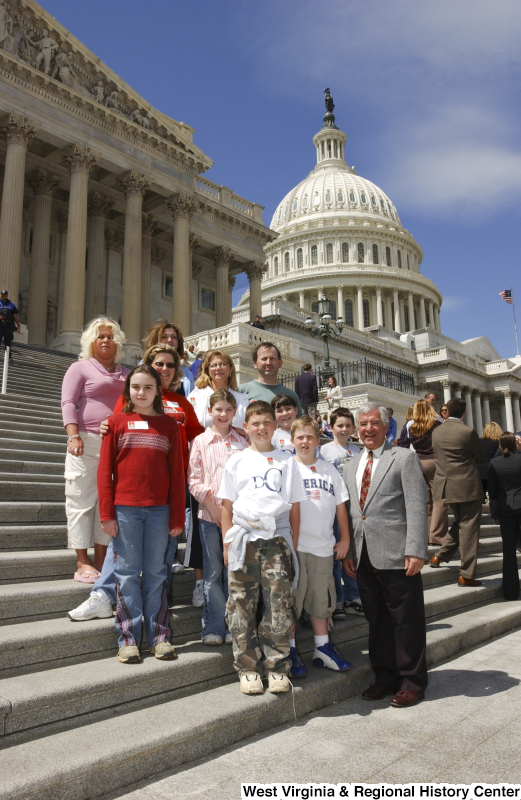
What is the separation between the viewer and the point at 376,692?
4.41 metres

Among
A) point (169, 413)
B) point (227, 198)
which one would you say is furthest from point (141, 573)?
point (227, 198)

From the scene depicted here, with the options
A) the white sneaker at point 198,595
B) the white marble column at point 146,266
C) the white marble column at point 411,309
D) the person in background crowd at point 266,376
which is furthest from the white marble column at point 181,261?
the white marble column at point 411,309

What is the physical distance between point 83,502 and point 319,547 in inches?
78.1

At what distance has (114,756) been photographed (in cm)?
307

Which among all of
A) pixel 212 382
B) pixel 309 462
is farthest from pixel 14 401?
pixel 309 462

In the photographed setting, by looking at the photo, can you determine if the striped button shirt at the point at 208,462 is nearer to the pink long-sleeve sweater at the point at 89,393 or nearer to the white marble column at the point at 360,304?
the pink long-sleeve sweater at the point at 89,393

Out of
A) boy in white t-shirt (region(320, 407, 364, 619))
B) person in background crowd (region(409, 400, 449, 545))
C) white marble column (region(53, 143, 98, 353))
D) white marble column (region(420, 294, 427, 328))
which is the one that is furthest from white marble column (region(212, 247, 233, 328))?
white marble column (region(420, 294, 427, 328))

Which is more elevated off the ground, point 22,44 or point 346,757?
point 22,44

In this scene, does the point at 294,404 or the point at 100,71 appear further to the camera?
the point at 100,71

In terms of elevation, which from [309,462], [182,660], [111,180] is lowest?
[182,660]

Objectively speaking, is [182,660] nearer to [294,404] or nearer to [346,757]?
[346,757]

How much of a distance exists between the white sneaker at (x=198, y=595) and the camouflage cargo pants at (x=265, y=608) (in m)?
0.77

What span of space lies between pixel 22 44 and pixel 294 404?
24.4 m

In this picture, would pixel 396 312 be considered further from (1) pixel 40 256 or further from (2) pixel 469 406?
(1) pixel 40 256
